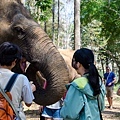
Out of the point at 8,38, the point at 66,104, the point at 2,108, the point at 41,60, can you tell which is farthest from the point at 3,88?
the point at 8,38

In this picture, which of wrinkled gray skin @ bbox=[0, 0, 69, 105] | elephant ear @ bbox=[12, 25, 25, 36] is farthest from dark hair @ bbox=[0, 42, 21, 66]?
elephant ear @ bbox=[12, 25, 25, 36]

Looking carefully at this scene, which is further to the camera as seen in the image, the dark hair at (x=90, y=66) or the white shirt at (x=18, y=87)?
the dark hair at (x=90, y=66)

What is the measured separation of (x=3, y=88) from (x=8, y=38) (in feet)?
10.0

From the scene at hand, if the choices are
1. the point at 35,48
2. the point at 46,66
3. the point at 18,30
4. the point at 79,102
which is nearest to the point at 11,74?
the point at 79,102

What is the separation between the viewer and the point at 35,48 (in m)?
6.34

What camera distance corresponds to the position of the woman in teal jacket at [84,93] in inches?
149

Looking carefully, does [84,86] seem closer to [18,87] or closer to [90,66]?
[90,66]

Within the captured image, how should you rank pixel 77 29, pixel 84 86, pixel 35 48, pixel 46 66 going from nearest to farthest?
pixel 84 86
pixel 46 66
pixel 35 48
pixel 77 29

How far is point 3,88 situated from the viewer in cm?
360

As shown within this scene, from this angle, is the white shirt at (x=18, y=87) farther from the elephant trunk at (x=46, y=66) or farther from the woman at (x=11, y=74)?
the elephant trunk at (x=46, y=66)

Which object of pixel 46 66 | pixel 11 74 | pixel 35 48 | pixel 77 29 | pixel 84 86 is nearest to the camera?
pixel 11 74

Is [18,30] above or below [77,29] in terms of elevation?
above

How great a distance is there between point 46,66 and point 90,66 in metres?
2.26

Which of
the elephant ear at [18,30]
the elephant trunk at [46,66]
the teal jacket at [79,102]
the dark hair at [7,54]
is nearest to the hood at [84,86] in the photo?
the teal jacket at [79,102]
